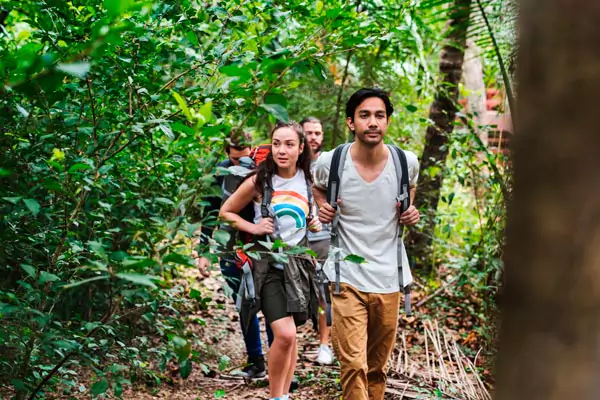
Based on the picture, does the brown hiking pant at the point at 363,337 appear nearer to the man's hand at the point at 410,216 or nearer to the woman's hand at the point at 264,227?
the man's hand at the point at 410,216

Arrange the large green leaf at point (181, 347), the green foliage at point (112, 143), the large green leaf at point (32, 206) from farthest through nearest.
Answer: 1. the green foliage at point (112, 143)
2. the large green leaf at point (32, 206)
3. the large green leaf at point (181, 347)

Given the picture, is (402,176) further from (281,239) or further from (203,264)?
(203,264)

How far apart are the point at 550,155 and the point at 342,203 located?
3769mm

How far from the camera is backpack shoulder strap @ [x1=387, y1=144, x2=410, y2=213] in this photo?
15.1 ft

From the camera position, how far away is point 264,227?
4.93m

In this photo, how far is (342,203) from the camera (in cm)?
464

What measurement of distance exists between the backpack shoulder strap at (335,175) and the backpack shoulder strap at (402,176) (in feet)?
1.13

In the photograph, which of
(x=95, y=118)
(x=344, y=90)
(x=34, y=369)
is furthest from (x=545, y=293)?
(x=344, y=90)

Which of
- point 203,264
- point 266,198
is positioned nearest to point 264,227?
point 266,198

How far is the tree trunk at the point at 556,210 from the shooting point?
0.85 m

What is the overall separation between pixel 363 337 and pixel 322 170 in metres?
1.16

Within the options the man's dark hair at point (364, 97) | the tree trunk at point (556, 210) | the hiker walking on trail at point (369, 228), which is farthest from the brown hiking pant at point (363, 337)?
the tree trunk at point (556, 210)

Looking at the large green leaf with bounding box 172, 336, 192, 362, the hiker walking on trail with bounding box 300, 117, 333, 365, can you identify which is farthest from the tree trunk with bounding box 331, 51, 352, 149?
the large green leaf with bounding box 172, 336, 192, 362

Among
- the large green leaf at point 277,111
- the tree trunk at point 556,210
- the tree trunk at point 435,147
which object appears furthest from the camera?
the tree trunk at point 435,147
